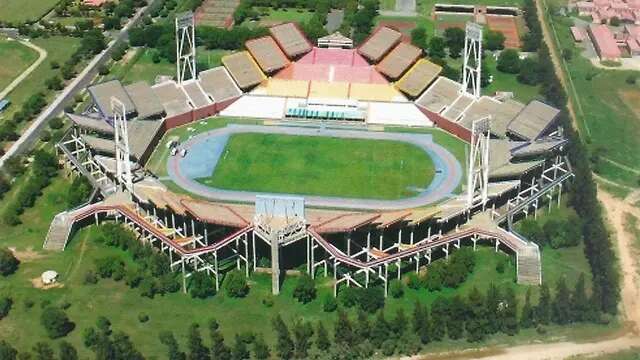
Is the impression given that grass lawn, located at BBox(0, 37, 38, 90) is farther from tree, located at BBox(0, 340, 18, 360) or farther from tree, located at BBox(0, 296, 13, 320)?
tree, located at BBox(0, 340, 18, 360)

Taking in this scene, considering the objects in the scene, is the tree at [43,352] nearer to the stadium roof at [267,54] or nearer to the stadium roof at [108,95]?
the stadium roof at [108,95]

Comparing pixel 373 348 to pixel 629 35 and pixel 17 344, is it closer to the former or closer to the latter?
pixel 17 344

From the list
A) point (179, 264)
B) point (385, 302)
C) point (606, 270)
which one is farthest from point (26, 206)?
point (606, 270)

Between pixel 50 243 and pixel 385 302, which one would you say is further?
pixel 50 243

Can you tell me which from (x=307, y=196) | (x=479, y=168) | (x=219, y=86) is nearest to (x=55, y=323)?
(x=307, y=196)

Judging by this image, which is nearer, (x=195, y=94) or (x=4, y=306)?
(x=4, y=306)

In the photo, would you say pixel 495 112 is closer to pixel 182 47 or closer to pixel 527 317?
pixel 527 317
